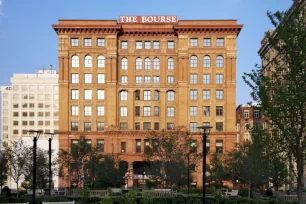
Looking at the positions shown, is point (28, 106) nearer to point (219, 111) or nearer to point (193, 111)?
point (193, 111)

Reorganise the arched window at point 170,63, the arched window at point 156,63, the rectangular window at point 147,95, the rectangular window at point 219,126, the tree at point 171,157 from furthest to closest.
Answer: the arched window at point 170,63, the arched window at point 156,63, the rectangular window at point 147,95, the rectangular window at point 219,126, the tree at point 171,157

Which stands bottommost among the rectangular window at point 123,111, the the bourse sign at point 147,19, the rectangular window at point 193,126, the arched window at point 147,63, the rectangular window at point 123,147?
the rectangular window at point 123,147

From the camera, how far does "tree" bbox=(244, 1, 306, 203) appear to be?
84.8 ft

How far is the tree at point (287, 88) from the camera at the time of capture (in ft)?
84.8

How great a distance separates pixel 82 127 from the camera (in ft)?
319

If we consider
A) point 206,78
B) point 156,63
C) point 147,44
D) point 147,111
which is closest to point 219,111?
point 206,78

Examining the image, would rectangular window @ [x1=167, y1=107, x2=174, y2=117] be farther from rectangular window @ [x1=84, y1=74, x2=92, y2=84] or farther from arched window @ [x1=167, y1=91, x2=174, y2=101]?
rectangular window @ [x1=84, y1=74, x2=92, y2=84]

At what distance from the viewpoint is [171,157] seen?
7075cm

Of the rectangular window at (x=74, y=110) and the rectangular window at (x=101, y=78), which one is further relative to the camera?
the rectangular window at (x=101, y=78)

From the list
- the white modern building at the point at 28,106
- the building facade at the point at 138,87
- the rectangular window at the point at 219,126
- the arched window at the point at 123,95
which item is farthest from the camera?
the white modern building at the point at 28,106

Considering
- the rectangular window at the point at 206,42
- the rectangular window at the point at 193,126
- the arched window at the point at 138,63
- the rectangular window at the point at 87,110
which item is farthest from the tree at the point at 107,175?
the rectangular window at the point at 206,42

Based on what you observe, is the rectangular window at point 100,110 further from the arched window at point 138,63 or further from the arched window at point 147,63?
the arched window at point 147,63

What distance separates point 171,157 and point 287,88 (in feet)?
149

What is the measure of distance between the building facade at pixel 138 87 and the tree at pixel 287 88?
69.3 metres
